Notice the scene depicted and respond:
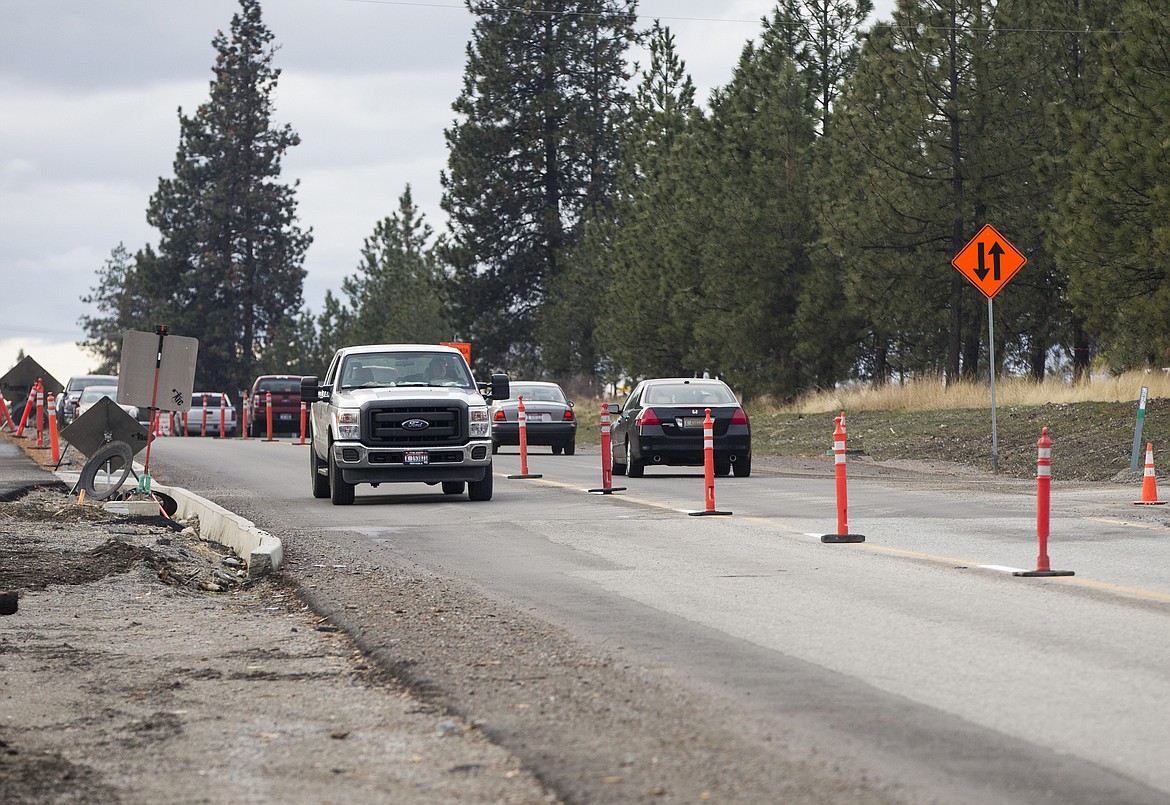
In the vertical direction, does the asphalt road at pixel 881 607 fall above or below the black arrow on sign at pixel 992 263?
below

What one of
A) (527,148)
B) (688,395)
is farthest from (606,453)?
(527,148)

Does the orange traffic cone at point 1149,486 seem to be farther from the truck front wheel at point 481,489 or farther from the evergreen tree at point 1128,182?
the evergreen tree at point 1128,182

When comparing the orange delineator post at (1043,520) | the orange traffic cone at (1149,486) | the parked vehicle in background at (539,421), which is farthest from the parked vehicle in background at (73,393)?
the orange delineator post at (1043,520)

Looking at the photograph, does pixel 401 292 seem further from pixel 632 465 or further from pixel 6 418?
pixel 632 465

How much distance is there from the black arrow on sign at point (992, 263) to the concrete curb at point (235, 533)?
12.4 m

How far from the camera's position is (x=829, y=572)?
470 inches

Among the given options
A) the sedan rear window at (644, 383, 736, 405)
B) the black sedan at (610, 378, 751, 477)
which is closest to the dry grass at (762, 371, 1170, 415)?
the sedan rear window at (644, 383, 736, 405)

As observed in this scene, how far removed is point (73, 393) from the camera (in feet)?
163

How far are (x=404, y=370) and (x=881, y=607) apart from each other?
12.1 meters

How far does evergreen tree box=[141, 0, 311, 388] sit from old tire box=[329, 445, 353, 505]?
72.9 m

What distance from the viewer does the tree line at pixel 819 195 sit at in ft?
97.4

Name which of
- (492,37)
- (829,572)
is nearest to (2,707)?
(829,572)

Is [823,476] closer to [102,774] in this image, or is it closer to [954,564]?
[954,564]

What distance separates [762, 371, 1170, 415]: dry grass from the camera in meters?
30.9
